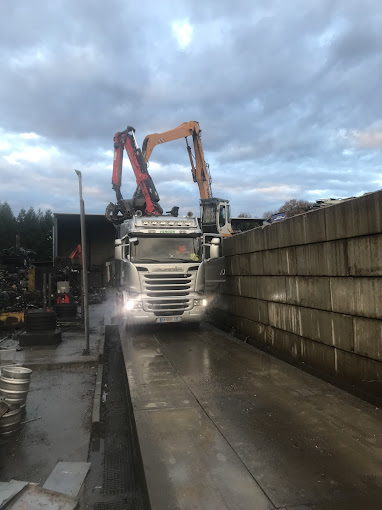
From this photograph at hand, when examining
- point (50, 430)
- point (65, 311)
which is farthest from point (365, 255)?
point (65, 311)

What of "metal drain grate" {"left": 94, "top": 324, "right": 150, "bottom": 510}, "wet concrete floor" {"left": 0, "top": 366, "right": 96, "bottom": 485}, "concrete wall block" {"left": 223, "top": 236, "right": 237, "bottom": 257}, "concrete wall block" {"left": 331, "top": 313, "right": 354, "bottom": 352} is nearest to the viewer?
"metal drain grate" {"left": 94, "top": 324, "right": 150, "bottom": 510}

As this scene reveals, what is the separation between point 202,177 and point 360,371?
57.7 feet

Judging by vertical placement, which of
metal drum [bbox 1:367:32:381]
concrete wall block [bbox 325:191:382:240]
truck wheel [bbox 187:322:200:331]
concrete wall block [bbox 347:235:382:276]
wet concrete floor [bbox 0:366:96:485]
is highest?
concrete wall block [bbox 325:191:382:240]

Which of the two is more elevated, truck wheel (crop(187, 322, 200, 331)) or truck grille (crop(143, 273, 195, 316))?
truck grille (crop(143, 273, 195, 316))

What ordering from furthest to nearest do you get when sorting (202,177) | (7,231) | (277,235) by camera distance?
1. (7,231)
2. (202,177)
3. (277,235)

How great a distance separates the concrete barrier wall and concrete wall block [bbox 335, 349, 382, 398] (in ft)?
0.04

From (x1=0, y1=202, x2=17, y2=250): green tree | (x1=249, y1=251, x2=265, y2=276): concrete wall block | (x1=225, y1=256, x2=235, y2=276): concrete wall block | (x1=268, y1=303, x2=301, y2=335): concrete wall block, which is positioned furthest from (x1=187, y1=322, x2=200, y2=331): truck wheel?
(x1=0, y1=202, x2=17, y2=250): green tree

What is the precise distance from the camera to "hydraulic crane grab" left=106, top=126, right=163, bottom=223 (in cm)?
1510

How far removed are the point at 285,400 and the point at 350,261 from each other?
211cm

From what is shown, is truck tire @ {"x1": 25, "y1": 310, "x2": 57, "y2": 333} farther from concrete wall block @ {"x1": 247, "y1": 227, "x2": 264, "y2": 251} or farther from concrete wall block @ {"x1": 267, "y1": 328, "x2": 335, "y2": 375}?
concrete wall block @ {"x1": 267, "y1": 328, "x2": 335, "y2": 375}

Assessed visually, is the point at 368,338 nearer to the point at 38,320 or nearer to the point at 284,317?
the point at 284,317

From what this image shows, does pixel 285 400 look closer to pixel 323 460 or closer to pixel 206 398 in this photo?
pixel 206 398

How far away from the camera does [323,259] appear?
588 centimetres

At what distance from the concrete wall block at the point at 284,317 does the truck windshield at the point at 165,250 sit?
3.04m
